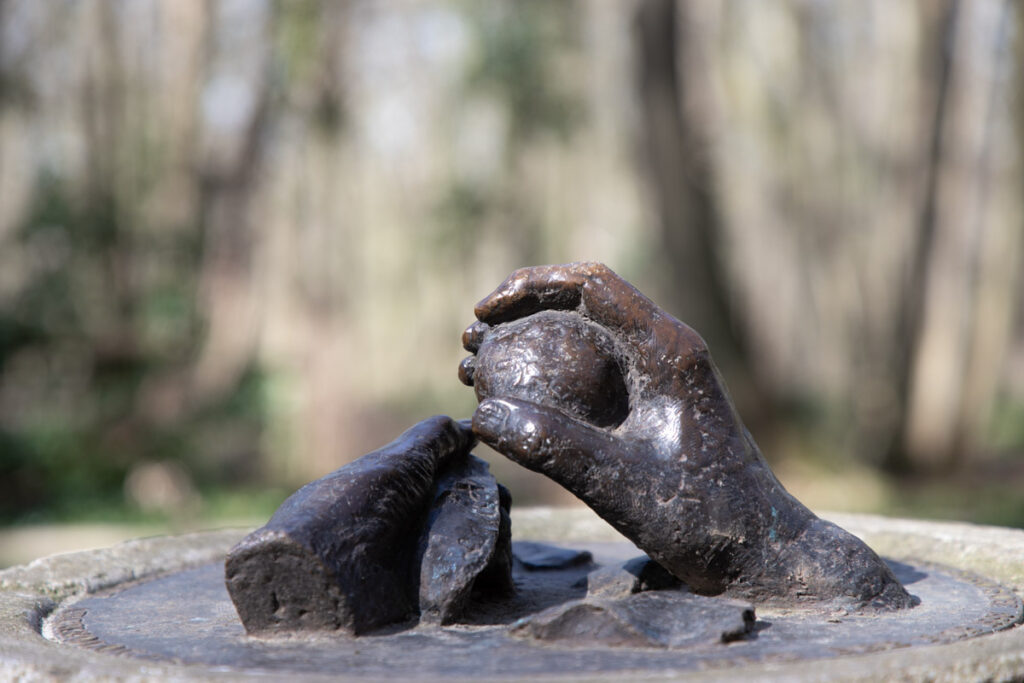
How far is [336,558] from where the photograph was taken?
2.60m

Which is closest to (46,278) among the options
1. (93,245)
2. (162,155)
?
(93,245)

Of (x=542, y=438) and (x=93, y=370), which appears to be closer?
(x=542, y=438)

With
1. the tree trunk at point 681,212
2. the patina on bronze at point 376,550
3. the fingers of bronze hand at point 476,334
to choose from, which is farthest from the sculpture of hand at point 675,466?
the tree trunk at point 681,212

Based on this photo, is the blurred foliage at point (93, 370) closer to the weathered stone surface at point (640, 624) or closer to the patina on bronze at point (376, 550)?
the patina on bronze at point (376, 550)

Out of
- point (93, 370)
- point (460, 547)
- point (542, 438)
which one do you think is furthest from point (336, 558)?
point (93, 370)

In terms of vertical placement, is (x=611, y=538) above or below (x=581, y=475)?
below

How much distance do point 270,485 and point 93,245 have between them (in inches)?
135

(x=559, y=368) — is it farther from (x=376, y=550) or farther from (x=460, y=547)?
(x=376, y=550)

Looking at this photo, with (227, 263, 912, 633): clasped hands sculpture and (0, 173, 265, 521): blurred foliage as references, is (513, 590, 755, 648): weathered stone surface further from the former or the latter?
(0, 173, 265, 521): blurred foliage

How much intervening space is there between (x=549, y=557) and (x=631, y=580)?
27.4 inches

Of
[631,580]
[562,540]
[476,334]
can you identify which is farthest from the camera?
[562,540]

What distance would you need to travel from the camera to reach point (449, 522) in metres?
2.87

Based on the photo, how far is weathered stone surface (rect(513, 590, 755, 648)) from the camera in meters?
2.53

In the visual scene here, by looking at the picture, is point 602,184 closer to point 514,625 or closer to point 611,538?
point 611,538
